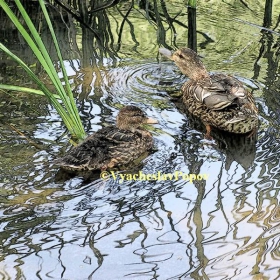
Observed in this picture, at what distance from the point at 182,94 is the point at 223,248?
2.43 m

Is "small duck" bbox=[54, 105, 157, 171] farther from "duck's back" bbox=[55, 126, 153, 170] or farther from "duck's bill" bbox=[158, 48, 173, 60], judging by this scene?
"duck's bill" bbox=[158, 48, 173, 60]

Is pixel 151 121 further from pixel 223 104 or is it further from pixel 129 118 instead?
pixel 223 104

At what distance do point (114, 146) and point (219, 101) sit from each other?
103 cm

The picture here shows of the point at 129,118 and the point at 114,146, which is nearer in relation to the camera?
the point at 114,146

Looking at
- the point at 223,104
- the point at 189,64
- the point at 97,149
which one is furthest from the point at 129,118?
the point at 189,64

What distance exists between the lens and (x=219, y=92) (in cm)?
502

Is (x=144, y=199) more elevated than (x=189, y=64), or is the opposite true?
(x=189, y=64)

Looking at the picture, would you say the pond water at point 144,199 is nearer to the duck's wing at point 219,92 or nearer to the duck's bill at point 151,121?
the duck's bill at point 151,121

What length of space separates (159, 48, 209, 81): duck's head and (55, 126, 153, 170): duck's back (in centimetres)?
123

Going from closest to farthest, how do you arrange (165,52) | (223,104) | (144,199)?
(144,199) → (223,104) → (165,52)

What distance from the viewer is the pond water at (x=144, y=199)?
10.6ft

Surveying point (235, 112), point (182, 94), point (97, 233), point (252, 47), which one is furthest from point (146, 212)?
point (252, 47)

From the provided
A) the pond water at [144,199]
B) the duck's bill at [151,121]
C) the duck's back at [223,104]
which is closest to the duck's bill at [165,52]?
the pond water at [144,199]

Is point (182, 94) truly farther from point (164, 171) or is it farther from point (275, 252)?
point (275, 252)
